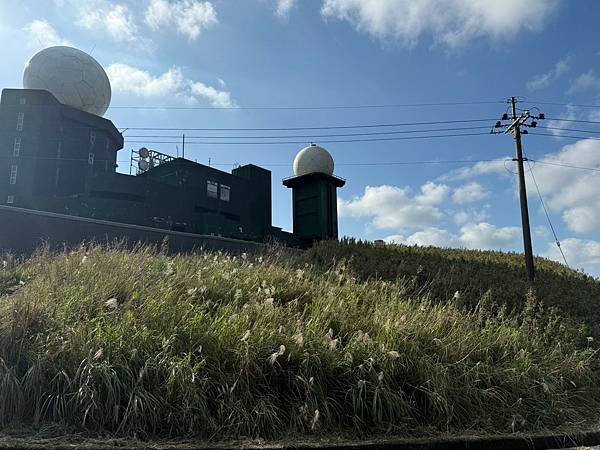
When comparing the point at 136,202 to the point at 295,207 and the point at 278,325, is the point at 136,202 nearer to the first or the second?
the point at 295,207

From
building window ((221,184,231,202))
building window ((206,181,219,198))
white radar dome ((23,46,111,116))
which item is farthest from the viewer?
building window ((221,184,231,202))

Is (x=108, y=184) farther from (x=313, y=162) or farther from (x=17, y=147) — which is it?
(x=313, y=162)

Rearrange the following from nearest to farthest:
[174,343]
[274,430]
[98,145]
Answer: [274,430] → [174,343] → [98,145]

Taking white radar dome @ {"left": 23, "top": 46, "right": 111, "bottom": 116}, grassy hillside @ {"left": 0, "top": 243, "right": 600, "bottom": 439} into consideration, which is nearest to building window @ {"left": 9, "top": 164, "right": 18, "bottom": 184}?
white radar dome @ {"left": 23, "top": 46, "right": 111, "bottom": 116}

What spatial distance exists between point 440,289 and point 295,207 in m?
34.1

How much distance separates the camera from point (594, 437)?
5316 mm

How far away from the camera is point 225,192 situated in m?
42.3

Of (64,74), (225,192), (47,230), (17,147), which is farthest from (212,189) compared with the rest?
(47,230)

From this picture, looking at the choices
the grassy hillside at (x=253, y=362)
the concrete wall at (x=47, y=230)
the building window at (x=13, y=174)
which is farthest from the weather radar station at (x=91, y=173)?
the grassy hillside at (x=253, y=362)

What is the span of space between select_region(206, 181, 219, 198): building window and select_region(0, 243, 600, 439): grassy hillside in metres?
32.8

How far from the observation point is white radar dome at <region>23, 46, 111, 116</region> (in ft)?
112

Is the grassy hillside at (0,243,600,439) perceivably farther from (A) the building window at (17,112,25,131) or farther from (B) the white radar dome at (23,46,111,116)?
(B) the white radar dome at (23,46,111,116)

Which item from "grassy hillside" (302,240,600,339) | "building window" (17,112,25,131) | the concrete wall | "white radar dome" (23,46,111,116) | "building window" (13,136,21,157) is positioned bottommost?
"grassy hillside" (302,240,600,339)

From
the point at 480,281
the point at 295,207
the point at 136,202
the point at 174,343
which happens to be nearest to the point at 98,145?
the point at 136,202
